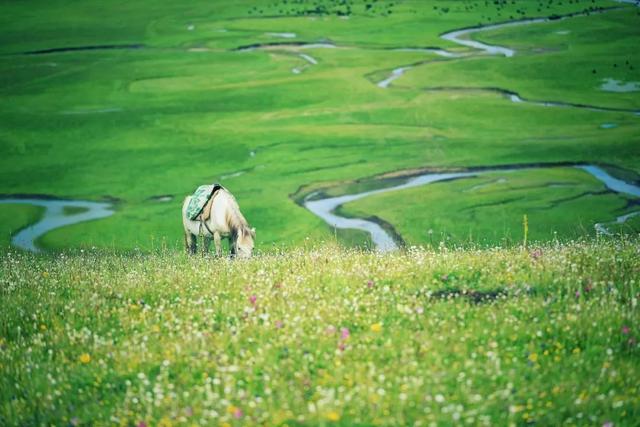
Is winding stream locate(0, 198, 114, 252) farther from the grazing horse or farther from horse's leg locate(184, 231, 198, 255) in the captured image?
the grazing horse

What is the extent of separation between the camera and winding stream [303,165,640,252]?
38.2 m

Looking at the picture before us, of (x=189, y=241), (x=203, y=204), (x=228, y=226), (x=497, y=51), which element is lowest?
(x=189, y=241)

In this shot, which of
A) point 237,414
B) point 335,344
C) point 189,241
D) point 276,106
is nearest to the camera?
point 237,414

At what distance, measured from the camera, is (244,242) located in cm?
2142

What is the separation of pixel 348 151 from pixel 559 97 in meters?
21.1

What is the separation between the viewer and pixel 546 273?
41.6 feet

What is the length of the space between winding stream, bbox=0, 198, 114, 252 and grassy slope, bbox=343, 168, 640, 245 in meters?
14.2

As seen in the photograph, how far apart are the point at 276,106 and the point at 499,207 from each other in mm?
28316

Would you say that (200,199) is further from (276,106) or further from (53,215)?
(276,106)

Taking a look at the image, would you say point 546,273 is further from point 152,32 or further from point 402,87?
point 152,32

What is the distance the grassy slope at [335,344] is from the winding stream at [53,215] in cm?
2845

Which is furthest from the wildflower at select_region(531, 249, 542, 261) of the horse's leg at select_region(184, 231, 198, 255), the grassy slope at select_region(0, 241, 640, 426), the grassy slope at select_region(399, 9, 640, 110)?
the grassy slope at select_region(399, 9, 640, 110)

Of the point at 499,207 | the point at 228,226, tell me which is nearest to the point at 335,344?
the point at 228,226

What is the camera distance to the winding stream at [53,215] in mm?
40938
